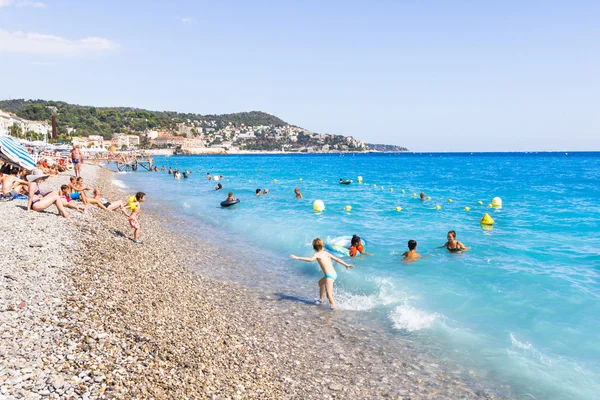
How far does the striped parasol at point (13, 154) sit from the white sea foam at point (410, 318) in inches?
556

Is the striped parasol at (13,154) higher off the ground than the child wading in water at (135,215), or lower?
higher

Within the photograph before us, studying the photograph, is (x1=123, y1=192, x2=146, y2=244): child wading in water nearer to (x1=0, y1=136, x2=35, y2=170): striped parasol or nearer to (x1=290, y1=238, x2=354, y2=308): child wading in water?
(x1=0, y1=136, x2=35, y2=170): striped parasol

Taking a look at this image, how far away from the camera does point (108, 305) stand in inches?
268

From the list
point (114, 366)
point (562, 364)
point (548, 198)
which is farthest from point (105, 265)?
point (548, 198)

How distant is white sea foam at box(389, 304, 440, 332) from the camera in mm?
8227

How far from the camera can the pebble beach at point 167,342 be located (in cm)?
473

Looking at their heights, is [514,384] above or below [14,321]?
below

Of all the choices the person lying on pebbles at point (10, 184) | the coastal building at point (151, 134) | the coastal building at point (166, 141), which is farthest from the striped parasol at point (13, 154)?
the coastal building at point (166, 141)

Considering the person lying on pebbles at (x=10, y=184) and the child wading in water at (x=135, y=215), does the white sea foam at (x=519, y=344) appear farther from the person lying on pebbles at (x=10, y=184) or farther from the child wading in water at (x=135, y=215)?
the person lying on pebbles at (x=10, y=184)

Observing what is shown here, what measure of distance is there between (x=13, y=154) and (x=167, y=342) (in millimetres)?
12308

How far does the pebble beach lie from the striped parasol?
202 inches

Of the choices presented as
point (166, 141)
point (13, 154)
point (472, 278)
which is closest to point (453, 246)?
point (472, 278)

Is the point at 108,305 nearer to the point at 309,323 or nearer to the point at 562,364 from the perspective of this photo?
the point at 309,323

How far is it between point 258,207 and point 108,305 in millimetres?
19006
